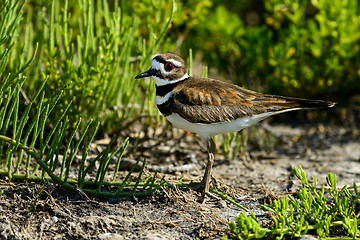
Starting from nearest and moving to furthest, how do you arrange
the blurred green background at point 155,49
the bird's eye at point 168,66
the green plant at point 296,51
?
the bird's eye at point 168,66
the blurred green background at point 155,49
the green plant at point 296,51

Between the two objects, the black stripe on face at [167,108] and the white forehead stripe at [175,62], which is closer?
the black stripe on face at [167,108]

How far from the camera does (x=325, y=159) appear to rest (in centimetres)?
498

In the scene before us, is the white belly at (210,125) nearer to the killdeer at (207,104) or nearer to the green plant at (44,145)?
the killdeer at (207,104)

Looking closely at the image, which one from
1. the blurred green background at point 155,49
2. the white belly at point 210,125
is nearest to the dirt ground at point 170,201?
the white belly at point 210,125

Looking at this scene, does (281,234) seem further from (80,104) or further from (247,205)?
(80,104)

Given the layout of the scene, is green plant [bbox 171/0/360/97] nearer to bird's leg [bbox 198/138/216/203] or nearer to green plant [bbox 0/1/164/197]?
bird's leg [bbox 198/138/216/203]

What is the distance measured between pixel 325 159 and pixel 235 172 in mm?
1099

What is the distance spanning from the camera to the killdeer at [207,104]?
3.62 metres

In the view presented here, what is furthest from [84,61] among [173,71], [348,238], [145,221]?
[348,238]

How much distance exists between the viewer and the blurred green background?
14.1ft

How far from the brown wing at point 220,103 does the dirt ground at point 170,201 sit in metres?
0.63

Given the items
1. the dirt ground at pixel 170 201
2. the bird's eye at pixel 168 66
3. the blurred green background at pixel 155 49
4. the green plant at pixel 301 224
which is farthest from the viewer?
the blurred green background at pixel 155 49

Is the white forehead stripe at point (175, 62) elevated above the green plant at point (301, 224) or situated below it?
above

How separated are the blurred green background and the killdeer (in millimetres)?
639
